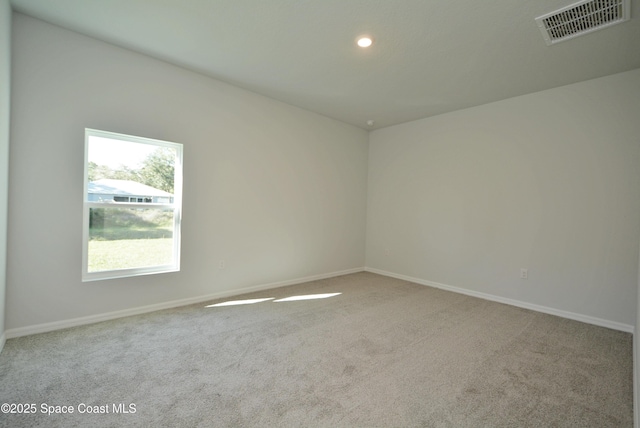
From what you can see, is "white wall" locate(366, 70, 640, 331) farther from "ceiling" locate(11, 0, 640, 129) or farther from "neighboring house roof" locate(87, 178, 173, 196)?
"neighboring house roof" locate(87, 178, 173, 196)

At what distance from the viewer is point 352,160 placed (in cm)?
549

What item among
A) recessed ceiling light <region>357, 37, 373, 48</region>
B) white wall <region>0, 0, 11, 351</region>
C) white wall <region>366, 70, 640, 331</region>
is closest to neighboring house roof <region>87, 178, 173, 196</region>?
white wall <region>0, 0, 11, 351</region>

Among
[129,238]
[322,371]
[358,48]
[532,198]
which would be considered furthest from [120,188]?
[532,198]

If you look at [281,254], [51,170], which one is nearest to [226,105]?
[51,170]

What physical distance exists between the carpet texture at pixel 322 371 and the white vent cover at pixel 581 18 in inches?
108

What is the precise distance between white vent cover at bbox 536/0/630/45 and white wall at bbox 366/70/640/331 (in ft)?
4.05

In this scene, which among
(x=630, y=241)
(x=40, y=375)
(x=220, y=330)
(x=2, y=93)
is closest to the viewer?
(x=40, y=375)

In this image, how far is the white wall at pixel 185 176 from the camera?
2.60m

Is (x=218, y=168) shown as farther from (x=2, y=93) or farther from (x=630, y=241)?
(x=630, y=241)

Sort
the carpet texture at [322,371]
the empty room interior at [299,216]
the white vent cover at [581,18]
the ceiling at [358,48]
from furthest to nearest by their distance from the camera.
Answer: the ceiling at [358,48] < the white vent cover at [581,18] < the empty room interior at [299,216] < the carpet texture at [322,371]

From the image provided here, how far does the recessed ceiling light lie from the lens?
8.80 feet

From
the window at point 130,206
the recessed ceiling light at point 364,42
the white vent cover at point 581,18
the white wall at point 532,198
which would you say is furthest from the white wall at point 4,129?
the white wall at point 532,198

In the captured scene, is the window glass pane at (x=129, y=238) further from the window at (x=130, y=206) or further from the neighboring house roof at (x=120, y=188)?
the neighboring house roof at (x=120, y=188)

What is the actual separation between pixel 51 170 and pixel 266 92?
2545 mm
